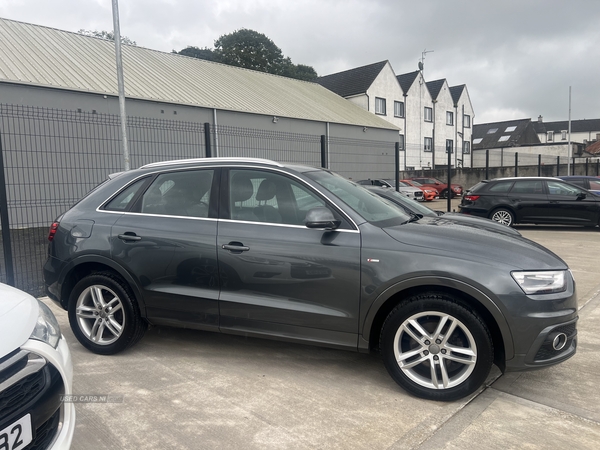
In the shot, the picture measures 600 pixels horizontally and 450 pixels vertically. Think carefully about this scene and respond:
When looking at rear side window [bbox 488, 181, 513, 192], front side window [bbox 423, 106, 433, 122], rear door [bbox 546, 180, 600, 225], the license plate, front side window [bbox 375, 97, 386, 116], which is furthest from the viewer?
front side window [bbox 423, 106, 433, 122]

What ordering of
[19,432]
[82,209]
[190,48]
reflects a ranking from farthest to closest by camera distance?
[190,48] < [82,209] < [19,432]

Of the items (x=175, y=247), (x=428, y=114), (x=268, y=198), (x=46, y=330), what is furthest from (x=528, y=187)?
(x=428, y=114)

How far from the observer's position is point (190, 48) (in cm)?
4819

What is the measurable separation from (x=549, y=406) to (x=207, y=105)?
1716 centimetres

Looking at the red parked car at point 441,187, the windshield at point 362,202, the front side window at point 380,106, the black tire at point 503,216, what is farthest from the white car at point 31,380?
the front side window at point 380,106

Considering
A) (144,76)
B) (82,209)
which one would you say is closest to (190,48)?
(144,76)

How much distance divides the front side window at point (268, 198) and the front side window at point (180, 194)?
249mm

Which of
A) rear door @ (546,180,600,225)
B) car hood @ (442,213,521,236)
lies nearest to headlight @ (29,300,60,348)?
car hood @ (442,213,521,236)

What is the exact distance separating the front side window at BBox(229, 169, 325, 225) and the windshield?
0.18 metres

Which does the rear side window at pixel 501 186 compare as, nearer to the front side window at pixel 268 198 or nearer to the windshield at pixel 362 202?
the windshield at pixel 362 202

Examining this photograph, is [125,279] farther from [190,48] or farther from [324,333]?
[190,48]

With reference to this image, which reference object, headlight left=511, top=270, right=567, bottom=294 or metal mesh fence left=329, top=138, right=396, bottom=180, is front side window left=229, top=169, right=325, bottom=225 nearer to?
headlight left=511, top=270, right=567, bottom=294

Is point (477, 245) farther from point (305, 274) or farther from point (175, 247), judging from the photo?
point (175, 247)

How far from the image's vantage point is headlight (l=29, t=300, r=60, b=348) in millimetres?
2145
